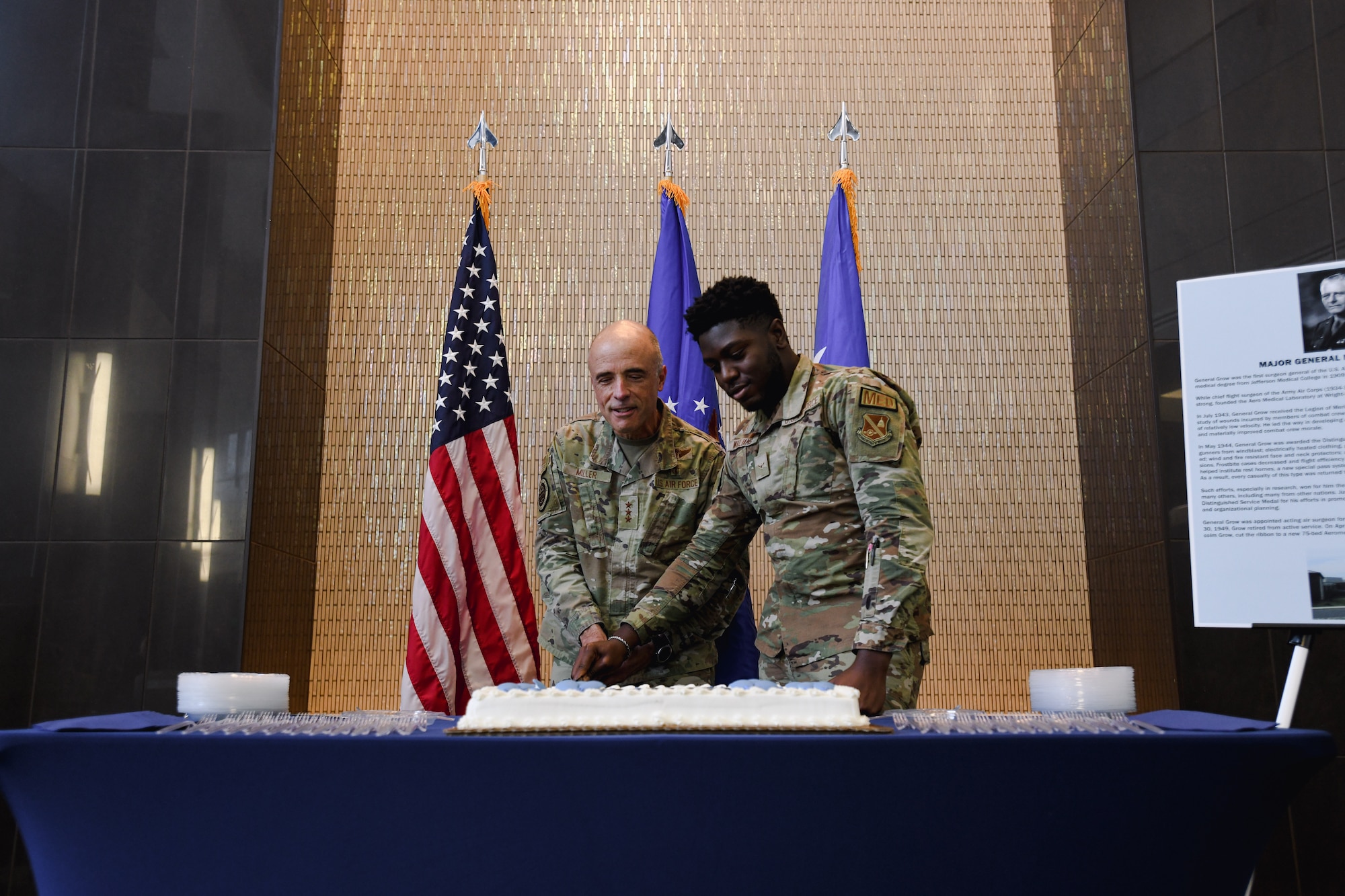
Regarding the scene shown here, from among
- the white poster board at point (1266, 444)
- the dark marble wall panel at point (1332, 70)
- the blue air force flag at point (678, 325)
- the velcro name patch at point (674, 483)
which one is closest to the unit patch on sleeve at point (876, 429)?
the white poster board at point (1266, 444)

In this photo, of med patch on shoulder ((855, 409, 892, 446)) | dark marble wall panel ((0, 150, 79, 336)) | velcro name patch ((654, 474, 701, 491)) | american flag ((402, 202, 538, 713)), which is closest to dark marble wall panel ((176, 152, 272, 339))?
dark marble wall panel ((0, 150, 79, 336))

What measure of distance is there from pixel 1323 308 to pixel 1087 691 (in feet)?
3.51

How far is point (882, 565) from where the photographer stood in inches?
76.7

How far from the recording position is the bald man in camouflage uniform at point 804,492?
6.89 ft

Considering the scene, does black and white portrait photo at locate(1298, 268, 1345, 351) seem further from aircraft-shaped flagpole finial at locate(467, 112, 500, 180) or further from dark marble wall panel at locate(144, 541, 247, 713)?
dark marble wall panel at locate(144, 541, 247, 713)

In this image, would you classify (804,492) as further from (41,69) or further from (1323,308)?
(41,69)

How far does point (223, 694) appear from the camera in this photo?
4.85 ft

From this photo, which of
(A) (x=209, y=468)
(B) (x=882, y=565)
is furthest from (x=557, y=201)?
(B) (x=882, y=565)

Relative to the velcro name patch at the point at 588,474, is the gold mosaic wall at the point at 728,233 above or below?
above

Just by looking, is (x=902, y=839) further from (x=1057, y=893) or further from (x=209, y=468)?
(x=209, y=468)

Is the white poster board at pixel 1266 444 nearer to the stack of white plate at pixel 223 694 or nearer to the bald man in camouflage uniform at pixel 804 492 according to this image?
the bald man in camouflage uniform at pixel 804 492

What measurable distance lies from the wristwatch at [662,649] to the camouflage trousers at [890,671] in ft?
0.90

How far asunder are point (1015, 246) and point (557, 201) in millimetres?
2151

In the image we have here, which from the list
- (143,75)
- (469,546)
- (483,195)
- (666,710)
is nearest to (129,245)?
(143,75)
